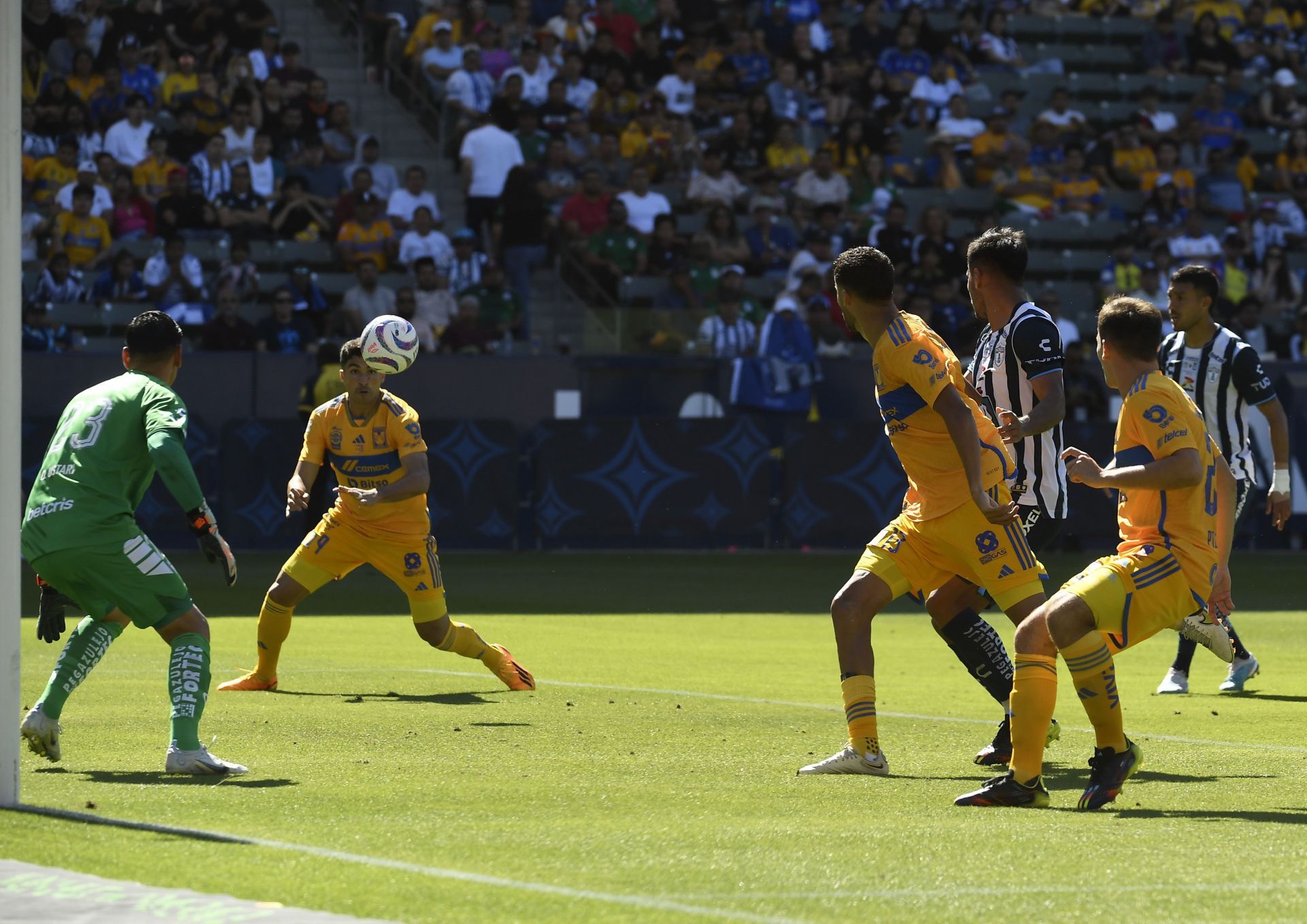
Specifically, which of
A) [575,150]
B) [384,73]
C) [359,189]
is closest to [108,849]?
[359,189]

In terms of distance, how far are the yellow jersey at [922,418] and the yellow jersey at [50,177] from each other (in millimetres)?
18112

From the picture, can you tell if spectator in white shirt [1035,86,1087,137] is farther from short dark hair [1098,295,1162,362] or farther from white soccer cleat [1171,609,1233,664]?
short dark hair [1098,295,1162,362]

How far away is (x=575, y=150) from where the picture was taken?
26891 mm

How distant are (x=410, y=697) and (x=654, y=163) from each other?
56.3ft

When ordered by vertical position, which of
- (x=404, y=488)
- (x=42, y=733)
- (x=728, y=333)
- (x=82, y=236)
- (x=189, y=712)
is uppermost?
(x=82, y=236)

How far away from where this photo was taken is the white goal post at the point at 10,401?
6750mm

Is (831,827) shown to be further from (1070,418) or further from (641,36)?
(641,36)

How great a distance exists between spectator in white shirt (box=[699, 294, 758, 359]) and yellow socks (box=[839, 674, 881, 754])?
1664cm

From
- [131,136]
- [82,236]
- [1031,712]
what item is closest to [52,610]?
[1031,712]

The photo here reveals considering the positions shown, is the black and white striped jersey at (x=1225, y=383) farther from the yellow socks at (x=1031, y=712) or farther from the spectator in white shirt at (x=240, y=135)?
the spectator in white shirt at (x=240, y=135)

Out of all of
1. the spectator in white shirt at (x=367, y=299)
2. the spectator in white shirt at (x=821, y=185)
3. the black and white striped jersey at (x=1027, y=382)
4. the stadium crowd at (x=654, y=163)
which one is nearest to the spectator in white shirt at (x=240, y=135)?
the stadium crowd at (x=654, y=163)

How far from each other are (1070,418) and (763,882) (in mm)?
20043

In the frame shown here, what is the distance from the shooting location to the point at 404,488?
1094 cm

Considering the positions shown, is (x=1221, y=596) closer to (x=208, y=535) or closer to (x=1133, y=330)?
(x=1133, y=330)
